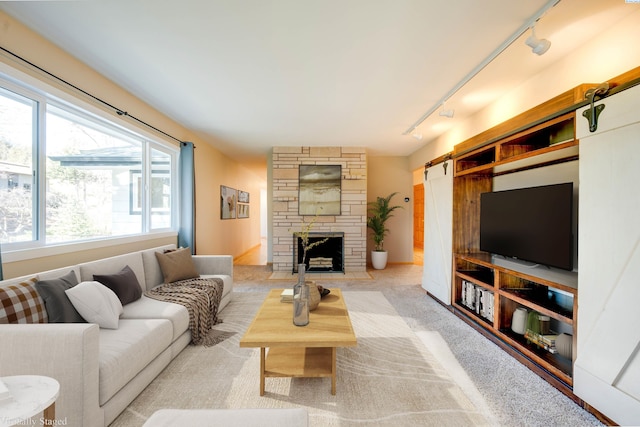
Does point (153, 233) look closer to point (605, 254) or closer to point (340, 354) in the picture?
point (340, 354)

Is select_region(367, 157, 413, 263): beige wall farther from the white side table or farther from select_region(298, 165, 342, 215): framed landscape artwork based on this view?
the white side table

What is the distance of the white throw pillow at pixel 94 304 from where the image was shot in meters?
1.77

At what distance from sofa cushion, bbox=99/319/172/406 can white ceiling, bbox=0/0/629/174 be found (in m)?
2.19

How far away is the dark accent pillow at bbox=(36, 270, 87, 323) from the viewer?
5.41ft

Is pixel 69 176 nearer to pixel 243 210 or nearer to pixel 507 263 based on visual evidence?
pixel 507 263

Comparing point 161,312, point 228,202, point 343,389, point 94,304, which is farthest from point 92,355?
point 228,202

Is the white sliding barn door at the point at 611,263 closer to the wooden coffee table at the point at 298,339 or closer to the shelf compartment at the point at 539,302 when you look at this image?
the shelf compartment at the point at 539,302

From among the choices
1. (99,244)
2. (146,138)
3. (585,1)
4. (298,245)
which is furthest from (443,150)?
(99,244)

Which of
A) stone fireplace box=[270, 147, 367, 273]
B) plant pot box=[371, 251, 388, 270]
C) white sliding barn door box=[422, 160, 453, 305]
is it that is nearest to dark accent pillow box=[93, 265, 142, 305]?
stone fireplace box=[270, 147, 367, 273]

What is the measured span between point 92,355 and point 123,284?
3.47 feet

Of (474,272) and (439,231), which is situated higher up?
(439,231)

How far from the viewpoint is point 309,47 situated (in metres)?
2.20

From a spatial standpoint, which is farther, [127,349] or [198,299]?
[198,299]

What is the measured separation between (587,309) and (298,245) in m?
4.47
